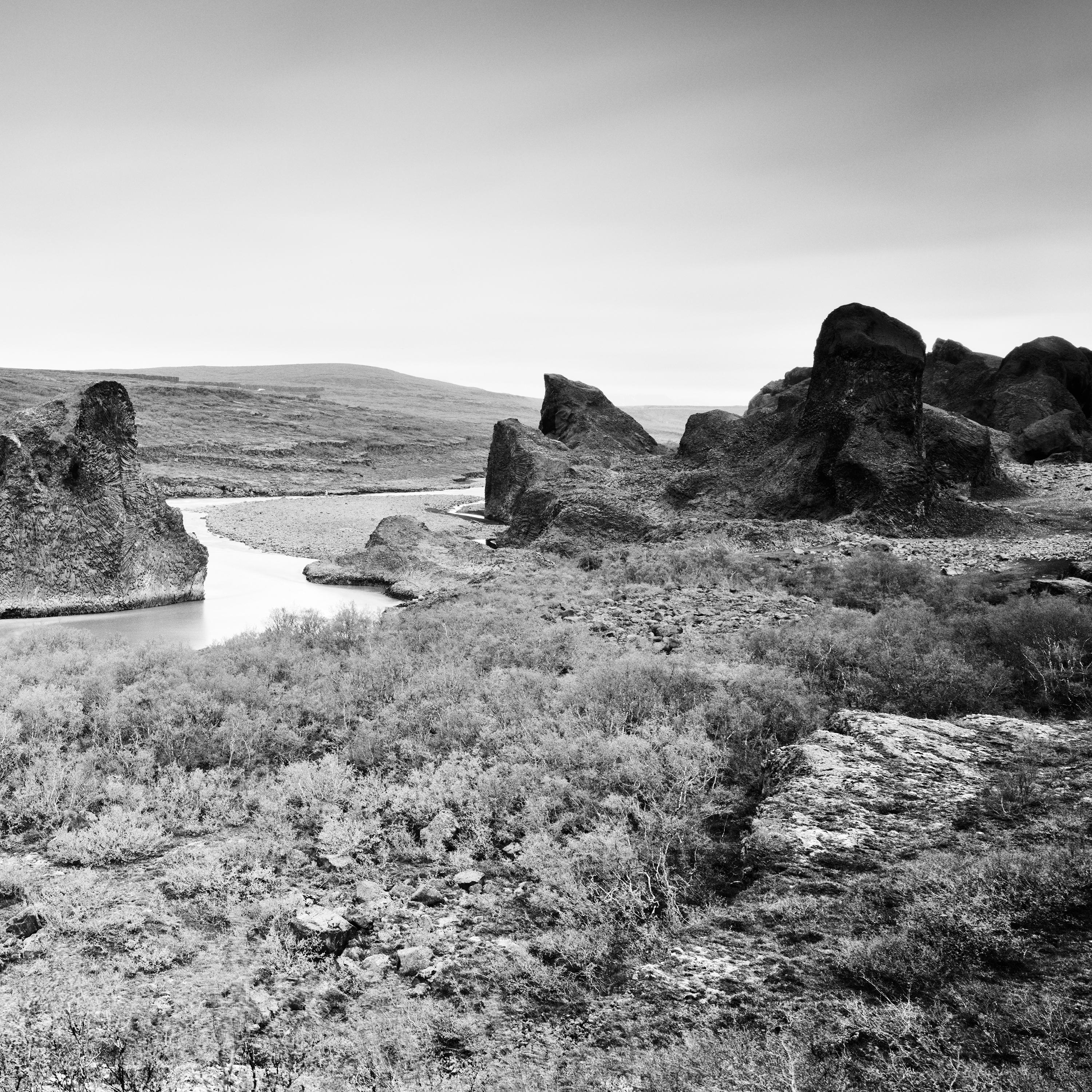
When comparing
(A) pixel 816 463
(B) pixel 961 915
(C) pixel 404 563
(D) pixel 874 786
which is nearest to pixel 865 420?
(A) pixel 816 463

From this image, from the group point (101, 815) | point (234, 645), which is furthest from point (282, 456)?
point (101, 815)

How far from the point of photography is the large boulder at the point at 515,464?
3172 cm

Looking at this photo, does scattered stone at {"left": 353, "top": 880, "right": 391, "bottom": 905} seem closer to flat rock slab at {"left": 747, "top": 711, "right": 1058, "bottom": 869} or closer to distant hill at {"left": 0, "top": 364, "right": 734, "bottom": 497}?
flat rock slab at {"left": 747, "top": 711, "right": 1058, "bottom": 869}

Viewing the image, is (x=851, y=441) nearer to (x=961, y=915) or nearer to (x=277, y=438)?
(x=961, y=915)

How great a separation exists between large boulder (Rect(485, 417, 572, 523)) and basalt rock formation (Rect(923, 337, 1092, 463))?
65.0 feet

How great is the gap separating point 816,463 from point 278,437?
74.0 meters

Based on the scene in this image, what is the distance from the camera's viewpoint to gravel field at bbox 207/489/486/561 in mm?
29203

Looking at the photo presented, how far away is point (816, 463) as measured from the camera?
77.9 feet

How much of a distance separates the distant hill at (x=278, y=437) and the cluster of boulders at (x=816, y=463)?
36343mm

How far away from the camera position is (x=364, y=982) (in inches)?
173

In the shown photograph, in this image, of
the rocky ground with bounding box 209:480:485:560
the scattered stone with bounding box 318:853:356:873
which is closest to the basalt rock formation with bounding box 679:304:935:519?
the rocky ground with bounding box 209:480:485:560

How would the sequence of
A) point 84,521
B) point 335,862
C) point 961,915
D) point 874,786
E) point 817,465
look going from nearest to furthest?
1. point 961,915
2. point 874,786
3. point 335,862
4. point 84,521
5. point 817,465

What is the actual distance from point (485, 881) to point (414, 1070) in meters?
1.88

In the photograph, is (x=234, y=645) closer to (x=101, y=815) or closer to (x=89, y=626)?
(x=101, y=815)
